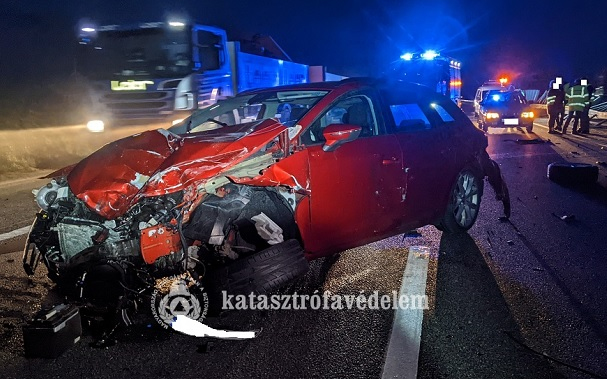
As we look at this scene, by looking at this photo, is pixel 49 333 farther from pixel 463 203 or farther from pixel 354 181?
pixel 463 203

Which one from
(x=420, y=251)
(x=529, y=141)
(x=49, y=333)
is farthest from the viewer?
(x=529, y=141)

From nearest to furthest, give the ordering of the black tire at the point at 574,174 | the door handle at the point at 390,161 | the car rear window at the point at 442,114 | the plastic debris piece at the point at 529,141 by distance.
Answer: the door handle at the point at 390,161, the car rear window at the point at 442,114, the black tire at the point at 574,174, the plastic debris piece at the point at 529,141

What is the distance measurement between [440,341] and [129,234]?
217cm

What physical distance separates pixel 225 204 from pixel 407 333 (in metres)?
1.56

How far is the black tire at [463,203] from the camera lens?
5395 millimetres

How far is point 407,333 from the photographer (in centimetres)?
337

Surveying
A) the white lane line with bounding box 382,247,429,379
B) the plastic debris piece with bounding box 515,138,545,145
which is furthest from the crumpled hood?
the plastic debris piece with bounding box 515,138,545,145

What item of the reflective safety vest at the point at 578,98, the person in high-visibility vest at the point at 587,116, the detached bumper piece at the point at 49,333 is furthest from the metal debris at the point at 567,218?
the person in high-visibility vest at the point at 587,116

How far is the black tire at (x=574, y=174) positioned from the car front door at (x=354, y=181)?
504 cm

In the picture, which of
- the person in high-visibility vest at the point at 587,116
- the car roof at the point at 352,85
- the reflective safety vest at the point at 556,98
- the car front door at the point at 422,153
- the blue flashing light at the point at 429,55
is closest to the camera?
the car roof at the point at 352,85

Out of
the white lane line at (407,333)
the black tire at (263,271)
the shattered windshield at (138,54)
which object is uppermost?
the shattered windshield at (138,54)

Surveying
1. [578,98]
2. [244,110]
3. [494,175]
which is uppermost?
[578,98]

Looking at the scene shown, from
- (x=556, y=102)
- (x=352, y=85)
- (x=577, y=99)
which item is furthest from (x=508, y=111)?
(x=352, y=85)

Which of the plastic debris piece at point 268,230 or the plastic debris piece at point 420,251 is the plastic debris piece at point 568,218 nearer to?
the plastic debris piece at point 420,251
